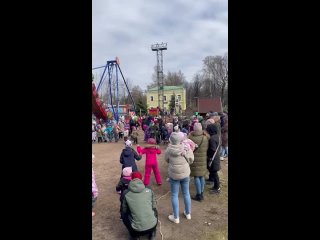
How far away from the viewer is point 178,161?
4039mm

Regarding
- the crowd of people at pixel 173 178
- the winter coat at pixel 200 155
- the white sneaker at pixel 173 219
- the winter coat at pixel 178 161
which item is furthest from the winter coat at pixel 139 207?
the winter coat at pixel 200 155

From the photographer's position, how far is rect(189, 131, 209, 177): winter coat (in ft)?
15.4

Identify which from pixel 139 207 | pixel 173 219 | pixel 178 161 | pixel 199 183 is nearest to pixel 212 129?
pixel 199 183

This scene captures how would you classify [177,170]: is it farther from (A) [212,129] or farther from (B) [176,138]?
(A) [212,129]

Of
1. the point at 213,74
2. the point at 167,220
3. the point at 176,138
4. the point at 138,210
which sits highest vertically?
the point at 213,74

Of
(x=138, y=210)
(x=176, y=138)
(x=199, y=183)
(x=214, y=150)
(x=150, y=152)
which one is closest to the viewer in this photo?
(x=138, y=210)

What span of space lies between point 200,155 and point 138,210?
6.34 ft

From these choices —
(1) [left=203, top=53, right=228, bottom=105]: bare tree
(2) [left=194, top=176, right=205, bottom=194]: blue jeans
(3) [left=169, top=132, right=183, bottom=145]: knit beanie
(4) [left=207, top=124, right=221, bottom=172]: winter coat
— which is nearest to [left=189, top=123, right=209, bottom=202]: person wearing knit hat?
(2) [left=194, top=176, right=205, bottom=194]: blue jeans

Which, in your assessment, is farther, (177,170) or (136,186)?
(177,170)

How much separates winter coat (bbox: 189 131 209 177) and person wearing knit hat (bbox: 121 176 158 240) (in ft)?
4.91

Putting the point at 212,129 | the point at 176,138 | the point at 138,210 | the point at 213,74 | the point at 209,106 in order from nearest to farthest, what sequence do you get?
the point at 138,210 → the point at 176,138 → the point at 212,129 → the point at 209,106 → the point at 213,74
